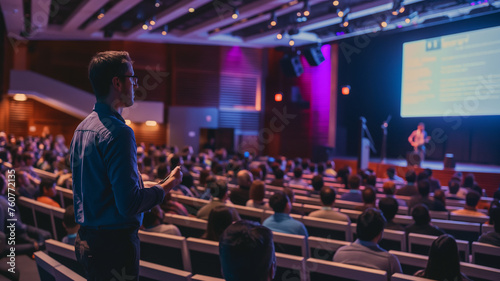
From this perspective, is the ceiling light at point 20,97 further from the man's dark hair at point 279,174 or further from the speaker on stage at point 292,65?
the man's dark hair at point 279,174

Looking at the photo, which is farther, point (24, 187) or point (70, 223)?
point (24, 187)

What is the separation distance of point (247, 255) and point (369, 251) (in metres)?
1.53

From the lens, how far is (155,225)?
10.1 feet

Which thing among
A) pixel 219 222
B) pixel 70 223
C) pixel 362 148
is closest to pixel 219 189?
pixel 219 222

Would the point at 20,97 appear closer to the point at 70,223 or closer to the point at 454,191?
the point at 70,223

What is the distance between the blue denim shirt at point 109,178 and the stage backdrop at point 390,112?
444 inches

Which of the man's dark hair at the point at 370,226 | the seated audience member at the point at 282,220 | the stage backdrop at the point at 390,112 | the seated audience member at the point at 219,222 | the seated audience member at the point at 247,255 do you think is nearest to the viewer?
the seated audience member at the point at 247,255

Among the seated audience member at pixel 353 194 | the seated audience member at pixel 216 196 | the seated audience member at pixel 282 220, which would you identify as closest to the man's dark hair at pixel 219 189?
the seated audience member at pixel 216 196

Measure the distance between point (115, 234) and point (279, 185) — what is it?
486 cm

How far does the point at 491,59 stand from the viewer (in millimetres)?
9414

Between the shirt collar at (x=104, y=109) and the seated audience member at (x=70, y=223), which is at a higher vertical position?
the shirt collar at (x=104, y=109)

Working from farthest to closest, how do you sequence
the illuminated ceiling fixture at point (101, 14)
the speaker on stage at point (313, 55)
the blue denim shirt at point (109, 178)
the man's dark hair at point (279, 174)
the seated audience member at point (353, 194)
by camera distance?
the speaker on stage at point (313, 55)
the illuminated ceiling fixture at point (101, 14)
the man's dark hair at point (279, 174)
the seated audience member at point (353, 194)
the blue denim shirt at point (109, 178)

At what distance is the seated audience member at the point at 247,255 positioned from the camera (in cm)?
121

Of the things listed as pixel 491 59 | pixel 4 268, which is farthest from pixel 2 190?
pixel 491 59
